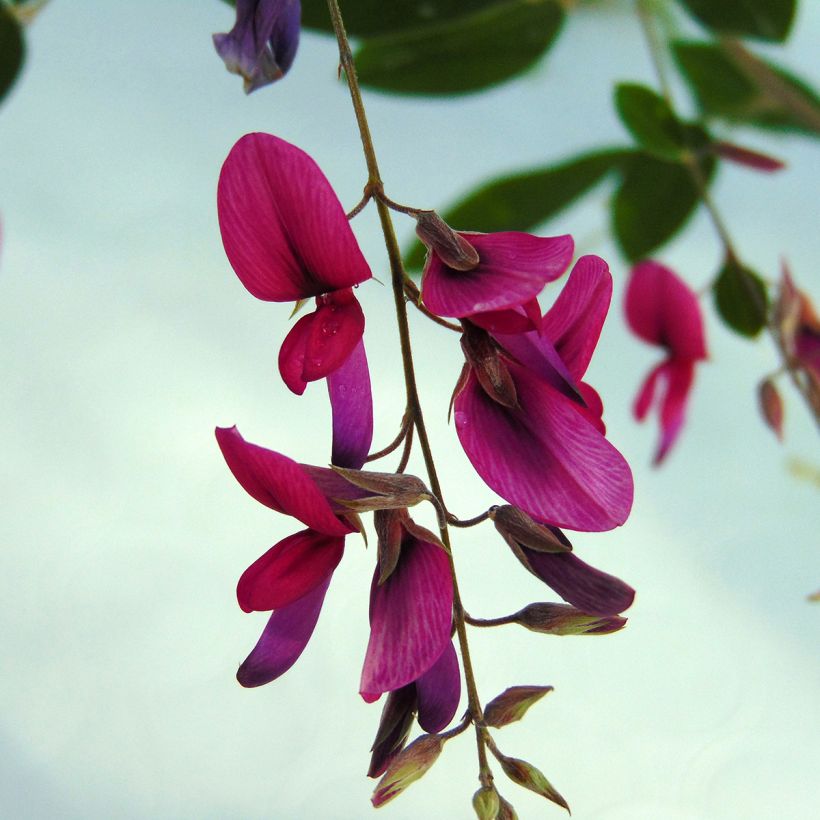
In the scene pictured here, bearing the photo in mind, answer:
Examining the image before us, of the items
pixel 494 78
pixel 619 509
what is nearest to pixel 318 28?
pixel 494 78

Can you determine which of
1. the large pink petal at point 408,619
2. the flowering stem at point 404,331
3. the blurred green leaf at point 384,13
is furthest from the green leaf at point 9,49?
the large pink petal at point 408,619

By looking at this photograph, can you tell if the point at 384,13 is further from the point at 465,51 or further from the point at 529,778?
the point at 529,778

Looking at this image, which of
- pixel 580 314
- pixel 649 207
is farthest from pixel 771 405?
pixel 580 314

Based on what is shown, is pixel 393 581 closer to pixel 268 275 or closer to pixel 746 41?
pixel 268 275

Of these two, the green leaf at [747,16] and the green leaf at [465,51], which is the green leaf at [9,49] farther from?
the green leaf at [747,16]

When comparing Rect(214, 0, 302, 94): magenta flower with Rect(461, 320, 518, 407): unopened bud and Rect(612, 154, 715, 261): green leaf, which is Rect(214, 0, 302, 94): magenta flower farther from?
Rect(612, 154, 715, 261): green leaf

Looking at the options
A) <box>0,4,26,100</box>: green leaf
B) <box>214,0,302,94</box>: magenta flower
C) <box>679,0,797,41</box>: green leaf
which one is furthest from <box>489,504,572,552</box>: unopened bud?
<box>679,0,797,41</box>: green leaf
